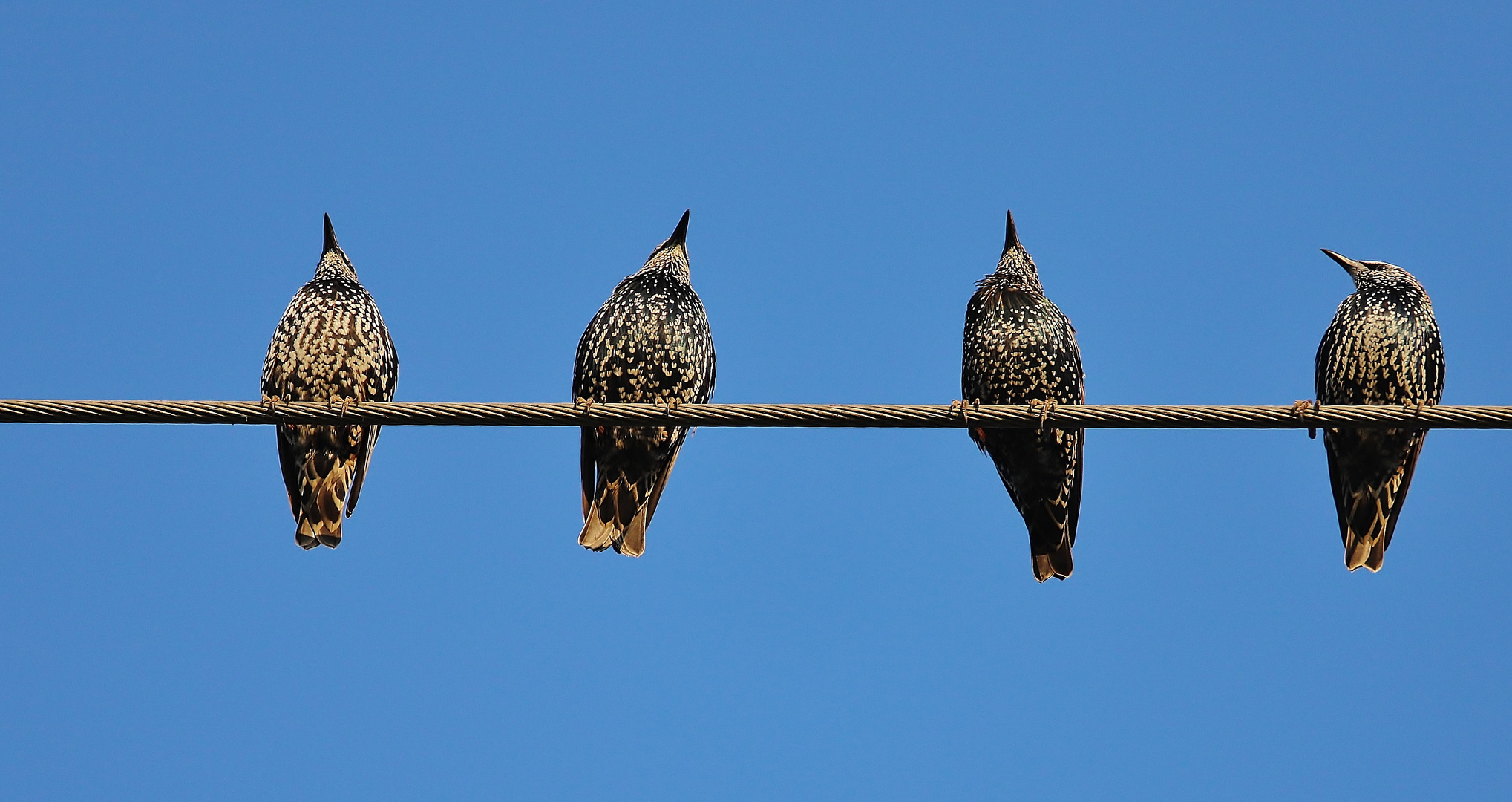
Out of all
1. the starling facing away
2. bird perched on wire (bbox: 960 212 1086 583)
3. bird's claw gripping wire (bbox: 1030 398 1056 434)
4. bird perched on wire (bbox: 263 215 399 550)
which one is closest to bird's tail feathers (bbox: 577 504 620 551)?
bird perched on wire (bbox: 263 215 399 550)

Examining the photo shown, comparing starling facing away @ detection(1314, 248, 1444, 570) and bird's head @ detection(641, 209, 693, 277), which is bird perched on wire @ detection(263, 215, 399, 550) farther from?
starling facing away @ detection(1314, 248, 1444, 570)

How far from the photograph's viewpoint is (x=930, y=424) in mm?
5262

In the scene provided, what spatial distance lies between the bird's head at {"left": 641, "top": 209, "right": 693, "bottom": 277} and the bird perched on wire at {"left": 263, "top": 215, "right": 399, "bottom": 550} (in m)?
1.58

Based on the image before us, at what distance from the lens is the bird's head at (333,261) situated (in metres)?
8.49

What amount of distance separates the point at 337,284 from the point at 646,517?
6.83 feet

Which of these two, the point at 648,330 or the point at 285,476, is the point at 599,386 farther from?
the point at 285,476

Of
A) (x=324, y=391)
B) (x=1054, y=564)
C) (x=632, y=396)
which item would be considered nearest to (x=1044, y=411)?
(x=1054, y=564)

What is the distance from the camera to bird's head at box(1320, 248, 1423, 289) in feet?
26.3

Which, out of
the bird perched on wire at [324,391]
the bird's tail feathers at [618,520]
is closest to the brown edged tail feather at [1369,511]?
the bird's tail feathers at [618,520]

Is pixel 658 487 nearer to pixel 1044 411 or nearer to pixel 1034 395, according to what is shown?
pixel 1034 395

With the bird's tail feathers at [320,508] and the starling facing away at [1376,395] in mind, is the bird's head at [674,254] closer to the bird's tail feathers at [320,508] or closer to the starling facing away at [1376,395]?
the bird's tail feathers at [320,508]

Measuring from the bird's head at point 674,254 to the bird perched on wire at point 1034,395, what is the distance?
1.69m

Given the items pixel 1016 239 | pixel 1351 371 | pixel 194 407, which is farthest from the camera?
pixel 1016 239

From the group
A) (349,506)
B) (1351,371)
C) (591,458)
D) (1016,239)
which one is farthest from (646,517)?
(1351,371)
